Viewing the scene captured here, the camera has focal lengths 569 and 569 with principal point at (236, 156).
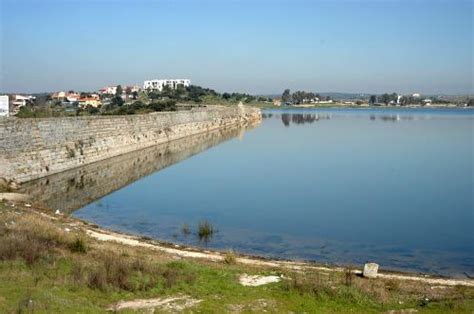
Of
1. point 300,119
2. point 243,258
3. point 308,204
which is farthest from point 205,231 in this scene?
point 300,119

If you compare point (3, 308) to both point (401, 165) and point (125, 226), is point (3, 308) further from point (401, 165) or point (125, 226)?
point (401, 165)

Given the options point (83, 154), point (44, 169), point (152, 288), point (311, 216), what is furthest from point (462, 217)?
point (83, 154)

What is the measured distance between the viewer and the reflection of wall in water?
2204 centimetres

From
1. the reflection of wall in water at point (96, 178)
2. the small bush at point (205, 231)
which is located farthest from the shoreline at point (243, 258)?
the reflection of wall in water at point (96, 178)

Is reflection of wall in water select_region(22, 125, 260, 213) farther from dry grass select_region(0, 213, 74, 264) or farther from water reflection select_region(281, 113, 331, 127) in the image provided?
water reflection select_region(281, 113, 331, 127)

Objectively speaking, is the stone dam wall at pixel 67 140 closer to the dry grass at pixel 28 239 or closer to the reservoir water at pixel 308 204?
the reservoir water at pixel 308 204

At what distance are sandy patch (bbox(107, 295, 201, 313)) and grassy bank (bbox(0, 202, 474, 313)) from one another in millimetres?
28

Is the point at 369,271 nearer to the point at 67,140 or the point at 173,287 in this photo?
the point at 173,287

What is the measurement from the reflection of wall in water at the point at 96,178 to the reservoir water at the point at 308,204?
0.11 m

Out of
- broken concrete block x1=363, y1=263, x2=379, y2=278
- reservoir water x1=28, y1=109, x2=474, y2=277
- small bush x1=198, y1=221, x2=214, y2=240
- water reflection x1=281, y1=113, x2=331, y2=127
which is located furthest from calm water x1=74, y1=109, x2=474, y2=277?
water reflection x1=281, y1=113, x2=331, y2=127

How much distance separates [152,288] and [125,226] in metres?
9.60

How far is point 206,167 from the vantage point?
34594mm

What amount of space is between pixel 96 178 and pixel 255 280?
19.8 meters

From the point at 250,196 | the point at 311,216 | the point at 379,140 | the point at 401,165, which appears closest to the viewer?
the point at 311,216
